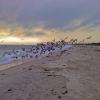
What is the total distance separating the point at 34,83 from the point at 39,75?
1255 millimetres

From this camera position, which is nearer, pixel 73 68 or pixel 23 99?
pixel 23 99

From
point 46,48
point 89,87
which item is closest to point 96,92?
point 89,87

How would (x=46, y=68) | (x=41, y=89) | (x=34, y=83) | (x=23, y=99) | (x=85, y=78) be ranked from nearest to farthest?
1. (x=23, y=99)
2. (x=41, y=89)
3. (x=34, y=83)
4. (x=85, y=78)
5. (x=46, y=68)

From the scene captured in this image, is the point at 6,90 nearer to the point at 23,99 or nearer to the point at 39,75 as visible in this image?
the point at 23,99

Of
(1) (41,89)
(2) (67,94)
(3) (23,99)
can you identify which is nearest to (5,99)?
(3) (23,99)

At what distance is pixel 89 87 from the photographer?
926cm

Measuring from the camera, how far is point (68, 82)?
952 centimetres

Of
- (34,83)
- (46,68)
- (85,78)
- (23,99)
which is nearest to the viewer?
(23,99)

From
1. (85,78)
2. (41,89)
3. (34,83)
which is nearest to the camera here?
(41,89)

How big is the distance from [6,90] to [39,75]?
2.02m

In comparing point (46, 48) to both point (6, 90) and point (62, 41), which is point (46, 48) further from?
point (6, 90)

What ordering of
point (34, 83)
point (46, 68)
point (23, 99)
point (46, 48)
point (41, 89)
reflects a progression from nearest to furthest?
point (23, 99) → point (41, 89) → point (34, 83) → point (46, 68) → point (46, 48)

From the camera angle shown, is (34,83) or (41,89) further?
(34,83)

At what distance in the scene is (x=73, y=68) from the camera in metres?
12.6
